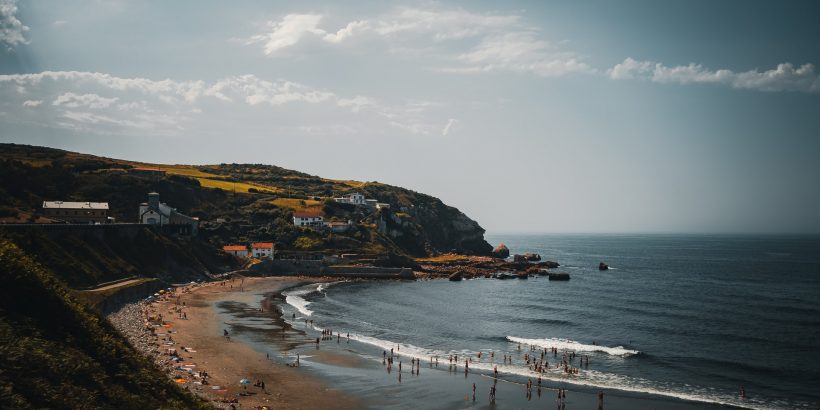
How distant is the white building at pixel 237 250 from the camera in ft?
414

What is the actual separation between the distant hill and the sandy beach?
52112 mm

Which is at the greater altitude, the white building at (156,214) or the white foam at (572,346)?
the white building at (156,214)

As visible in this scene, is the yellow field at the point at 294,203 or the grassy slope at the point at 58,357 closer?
the grassy slope at the point at 58,357

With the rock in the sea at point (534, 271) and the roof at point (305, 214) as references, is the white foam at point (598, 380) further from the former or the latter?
the roof at point (305, 214)

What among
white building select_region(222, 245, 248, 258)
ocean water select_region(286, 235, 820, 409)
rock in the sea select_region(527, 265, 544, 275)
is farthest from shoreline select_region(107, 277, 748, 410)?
rock in the sea select_region(527, 265, 544, 275)

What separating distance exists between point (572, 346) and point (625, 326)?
15.9 metres

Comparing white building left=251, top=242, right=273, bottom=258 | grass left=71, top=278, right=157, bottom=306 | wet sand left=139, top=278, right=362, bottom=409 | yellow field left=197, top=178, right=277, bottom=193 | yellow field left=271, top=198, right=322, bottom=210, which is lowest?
wet sand left=139, top=278, right=362, bottom=409

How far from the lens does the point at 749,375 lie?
50.7 m

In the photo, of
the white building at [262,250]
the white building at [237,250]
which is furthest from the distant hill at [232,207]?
the white building at [262,250]

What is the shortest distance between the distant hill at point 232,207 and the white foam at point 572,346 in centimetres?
7942

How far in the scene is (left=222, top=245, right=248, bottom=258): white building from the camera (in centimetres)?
12619

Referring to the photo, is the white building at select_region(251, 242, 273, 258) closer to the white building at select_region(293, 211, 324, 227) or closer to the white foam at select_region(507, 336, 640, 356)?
the white building at select_region(293, 211, 324, 227)

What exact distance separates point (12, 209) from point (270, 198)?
241ft

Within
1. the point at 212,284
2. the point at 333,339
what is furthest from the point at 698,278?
the point at 212,284
